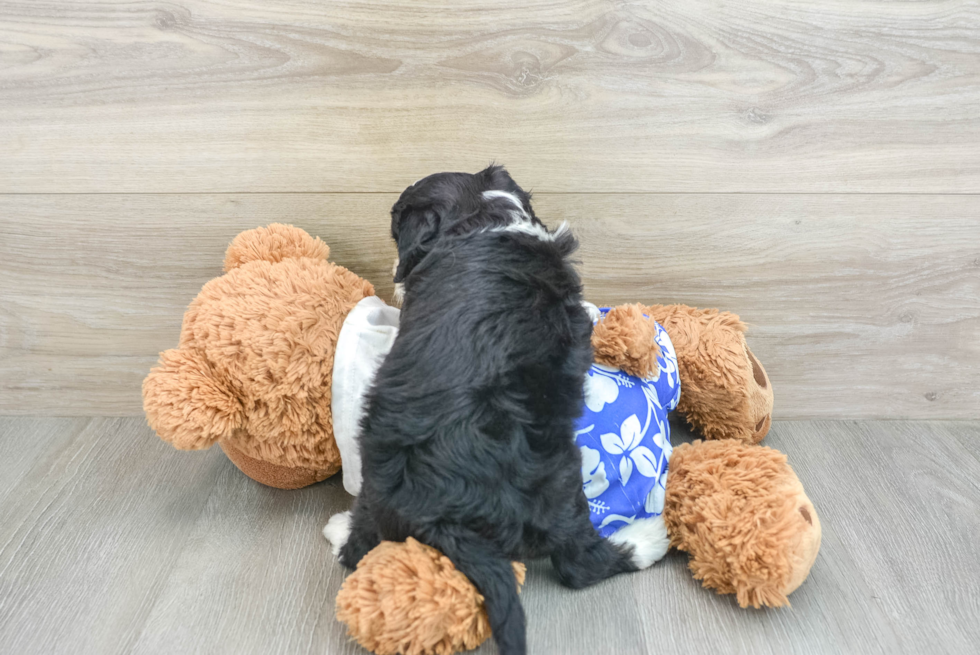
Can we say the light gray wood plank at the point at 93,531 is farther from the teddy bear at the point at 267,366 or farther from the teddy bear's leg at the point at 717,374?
the teddy bear's leg at the point at 717,374

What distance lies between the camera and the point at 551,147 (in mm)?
1032

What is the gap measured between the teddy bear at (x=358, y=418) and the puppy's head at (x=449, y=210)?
0.15 m

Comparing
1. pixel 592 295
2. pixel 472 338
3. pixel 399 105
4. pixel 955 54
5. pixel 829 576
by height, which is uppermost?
pixel 955 54

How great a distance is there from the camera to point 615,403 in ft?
2.95

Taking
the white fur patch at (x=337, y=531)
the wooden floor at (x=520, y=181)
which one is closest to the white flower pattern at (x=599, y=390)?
the wooden floor at (x=520, y=181)

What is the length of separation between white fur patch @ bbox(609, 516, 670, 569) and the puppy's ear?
1.41 ft

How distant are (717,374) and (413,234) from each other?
1.72 feet

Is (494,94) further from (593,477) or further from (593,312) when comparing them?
(593,477)

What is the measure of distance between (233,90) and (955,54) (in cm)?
107

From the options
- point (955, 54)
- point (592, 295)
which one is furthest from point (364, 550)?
point (955, 54)

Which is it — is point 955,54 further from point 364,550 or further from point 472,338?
point 364,550

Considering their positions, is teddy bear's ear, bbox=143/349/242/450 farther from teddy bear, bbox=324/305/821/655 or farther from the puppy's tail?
the puppy's tail

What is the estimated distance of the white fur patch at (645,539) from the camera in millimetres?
867

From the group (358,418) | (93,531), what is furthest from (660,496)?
(93,531)
